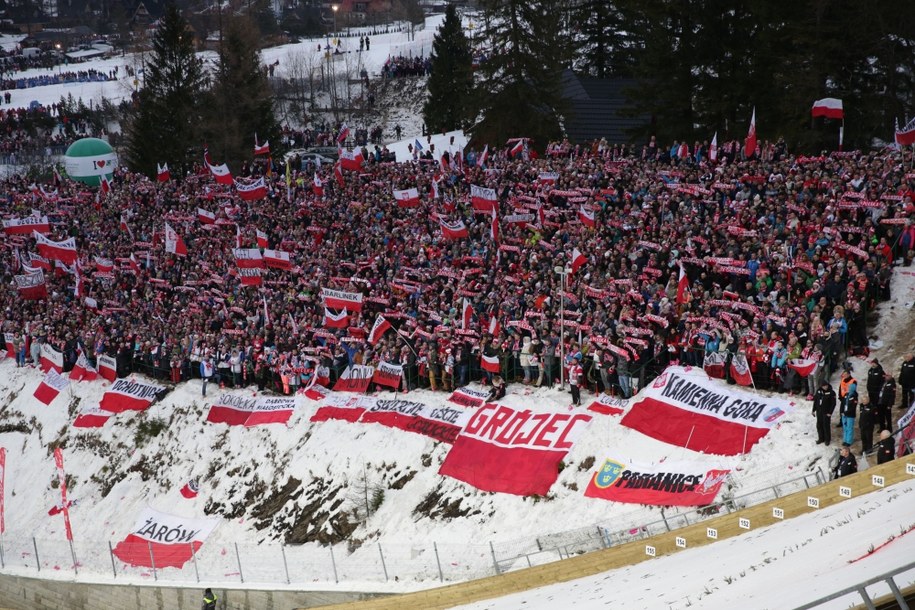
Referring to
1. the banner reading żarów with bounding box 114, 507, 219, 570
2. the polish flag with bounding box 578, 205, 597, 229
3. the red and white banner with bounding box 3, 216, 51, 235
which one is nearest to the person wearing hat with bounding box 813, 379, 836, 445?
the polish flag with bounding box 578, 205, 597, 229

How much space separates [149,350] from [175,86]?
101ft

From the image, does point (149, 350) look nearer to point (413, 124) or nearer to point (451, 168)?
point (451, 168)

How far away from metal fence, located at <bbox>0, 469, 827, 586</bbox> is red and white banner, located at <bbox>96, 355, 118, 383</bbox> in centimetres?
788

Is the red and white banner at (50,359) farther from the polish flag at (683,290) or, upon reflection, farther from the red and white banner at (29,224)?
the polish flag at (683,290)

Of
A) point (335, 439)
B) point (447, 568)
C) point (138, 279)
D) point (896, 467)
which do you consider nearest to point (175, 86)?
point (138, 279)

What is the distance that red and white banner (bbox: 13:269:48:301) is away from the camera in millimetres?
45531

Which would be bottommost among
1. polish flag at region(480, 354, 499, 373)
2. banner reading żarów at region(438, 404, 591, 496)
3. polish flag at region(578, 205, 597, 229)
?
banner reading żarów at region(438, 404, 591, 496)

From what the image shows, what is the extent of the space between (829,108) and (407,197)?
14.2 metres

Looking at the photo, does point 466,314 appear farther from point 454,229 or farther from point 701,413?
point 701,413

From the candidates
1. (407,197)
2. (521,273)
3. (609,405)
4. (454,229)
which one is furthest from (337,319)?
(609,405)

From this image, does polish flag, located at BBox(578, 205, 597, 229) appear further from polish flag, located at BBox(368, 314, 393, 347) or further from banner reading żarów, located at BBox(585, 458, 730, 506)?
banner reading żarów, located at BBox(585, 458, 730, 506)

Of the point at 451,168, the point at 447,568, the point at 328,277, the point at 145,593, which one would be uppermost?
the point at 451,168

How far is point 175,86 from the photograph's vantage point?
213ft

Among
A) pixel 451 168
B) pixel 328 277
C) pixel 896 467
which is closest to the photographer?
pixel 896 467
